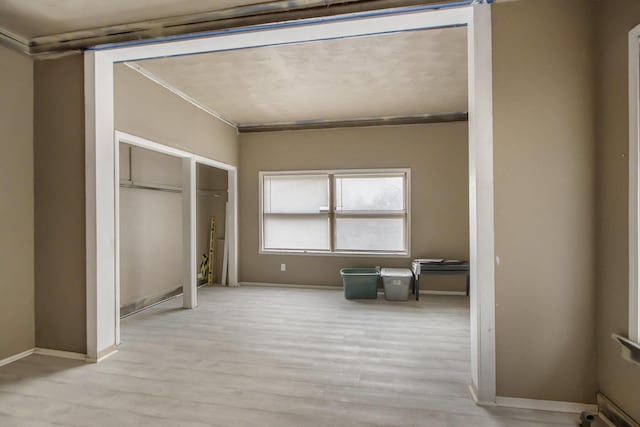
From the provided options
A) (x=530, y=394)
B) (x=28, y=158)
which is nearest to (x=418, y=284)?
(x=530, y=394)

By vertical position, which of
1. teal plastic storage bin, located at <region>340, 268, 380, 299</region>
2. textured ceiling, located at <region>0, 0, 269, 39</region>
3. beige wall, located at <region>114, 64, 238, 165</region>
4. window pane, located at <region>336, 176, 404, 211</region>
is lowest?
teal plastic storage bin, located at <region>340, 268, 380, 299</region>

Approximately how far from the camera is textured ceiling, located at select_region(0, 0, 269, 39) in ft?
7.37

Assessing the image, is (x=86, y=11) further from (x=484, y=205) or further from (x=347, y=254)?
(x=347, y=254)

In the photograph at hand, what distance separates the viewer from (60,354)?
280 cm

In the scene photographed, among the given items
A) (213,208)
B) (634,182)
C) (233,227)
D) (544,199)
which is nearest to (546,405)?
(544,199)

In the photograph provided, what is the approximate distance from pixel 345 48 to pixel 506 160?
5.71ft

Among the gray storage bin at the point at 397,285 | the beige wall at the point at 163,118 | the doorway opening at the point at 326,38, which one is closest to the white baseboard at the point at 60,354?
the doorway opening at the point at 326,38

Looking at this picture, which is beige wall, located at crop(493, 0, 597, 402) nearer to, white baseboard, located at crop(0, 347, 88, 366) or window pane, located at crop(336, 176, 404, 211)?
window pane, located at crop(336, 176, 404, 211)

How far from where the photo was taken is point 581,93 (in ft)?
6.60

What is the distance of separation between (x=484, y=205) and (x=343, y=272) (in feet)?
9.79

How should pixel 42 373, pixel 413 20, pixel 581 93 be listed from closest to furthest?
pixel 581 93 < pixel 413 20 < pixel 42 373

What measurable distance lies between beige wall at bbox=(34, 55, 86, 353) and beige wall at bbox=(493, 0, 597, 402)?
10.8 ft

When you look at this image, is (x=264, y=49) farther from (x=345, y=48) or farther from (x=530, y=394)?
(x=530, y=394)

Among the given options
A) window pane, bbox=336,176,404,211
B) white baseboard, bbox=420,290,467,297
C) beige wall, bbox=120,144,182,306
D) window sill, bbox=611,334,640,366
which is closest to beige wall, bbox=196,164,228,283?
beige wall, bbox=120,144,182,306
